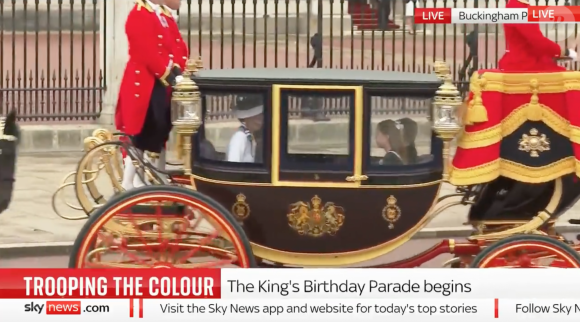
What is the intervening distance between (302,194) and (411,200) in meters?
0.54

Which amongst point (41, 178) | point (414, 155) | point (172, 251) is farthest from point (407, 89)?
point (41, 178)

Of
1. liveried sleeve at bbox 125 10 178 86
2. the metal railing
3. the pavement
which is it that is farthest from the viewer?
the metal railing

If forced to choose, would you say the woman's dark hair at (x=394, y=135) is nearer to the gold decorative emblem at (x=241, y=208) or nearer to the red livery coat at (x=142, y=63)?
the gold decorative emblem at (x=241, y=208)

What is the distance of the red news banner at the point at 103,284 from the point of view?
597cm

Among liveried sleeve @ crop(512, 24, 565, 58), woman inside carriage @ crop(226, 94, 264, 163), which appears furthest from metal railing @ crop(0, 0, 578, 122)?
woman inside carriage @ crop(226, 94, 264, 163)

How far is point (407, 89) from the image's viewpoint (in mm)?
6594

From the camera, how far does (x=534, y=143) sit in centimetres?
683

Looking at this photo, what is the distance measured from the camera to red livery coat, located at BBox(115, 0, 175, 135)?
7711mm

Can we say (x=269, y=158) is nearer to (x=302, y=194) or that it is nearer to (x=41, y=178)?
(x=302, y=194)

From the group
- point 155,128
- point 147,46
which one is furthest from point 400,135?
point 147,46

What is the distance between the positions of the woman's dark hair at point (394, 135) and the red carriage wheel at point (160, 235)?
2.87 feet

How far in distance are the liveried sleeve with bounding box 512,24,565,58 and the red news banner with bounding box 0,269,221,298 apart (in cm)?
221

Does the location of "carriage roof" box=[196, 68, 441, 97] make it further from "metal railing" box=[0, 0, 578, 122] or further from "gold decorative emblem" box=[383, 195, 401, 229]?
"metal railing" box=[0, 0, 578, 122]

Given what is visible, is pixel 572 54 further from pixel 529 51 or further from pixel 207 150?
pixel 207 150
